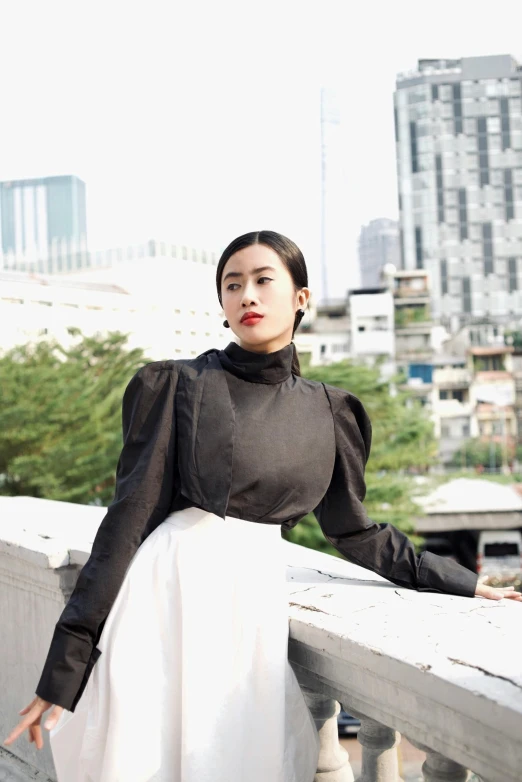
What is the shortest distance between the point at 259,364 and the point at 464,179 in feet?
185

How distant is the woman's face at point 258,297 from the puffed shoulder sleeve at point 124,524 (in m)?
0.13

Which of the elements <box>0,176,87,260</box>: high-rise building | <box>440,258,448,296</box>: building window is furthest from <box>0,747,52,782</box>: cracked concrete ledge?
<box>0,176,87,260</box>: high-rise building

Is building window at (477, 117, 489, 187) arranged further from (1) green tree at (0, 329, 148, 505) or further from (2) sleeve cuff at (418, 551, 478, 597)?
(2) sleeve cuff at (418, 551, 478, 597)

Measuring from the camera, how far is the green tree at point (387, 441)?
15.2 m

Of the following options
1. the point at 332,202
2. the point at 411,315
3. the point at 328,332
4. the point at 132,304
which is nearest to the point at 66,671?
the point at 132,304

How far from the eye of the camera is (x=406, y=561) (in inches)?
50.8

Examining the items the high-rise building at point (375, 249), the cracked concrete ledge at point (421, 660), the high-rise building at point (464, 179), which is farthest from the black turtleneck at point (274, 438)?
the high-rise building at point (375, 249)

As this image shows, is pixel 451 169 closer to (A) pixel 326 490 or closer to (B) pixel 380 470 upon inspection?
(B) pixel 380 470

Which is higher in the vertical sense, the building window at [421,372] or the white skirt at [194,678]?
the building window at [421,372]

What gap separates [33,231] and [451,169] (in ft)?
316

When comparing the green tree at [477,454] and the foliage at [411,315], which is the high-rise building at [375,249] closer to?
the foliage at [411,315]

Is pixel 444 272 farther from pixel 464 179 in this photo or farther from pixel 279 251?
pixel 279 251

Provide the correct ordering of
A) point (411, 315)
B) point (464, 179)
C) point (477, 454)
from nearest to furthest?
point (411, 315)
point (477, 454)
point (464, 179)

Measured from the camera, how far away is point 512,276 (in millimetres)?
54594
